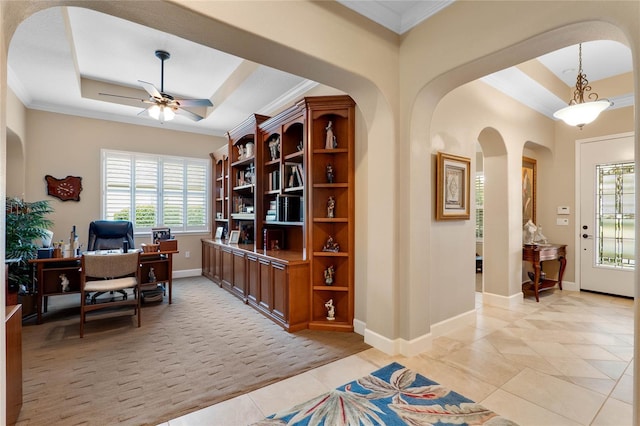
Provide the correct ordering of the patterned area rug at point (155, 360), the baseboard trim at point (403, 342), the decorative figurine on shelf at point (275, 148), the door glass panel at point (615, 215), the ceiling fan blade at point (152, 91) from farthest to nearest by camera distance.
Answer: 1. the door glass panel at point (615, 215)
2. the decorative figurine on shelf at point (275, 148)
3. the ceiling fan blade at point (152, 91)
4. the baseboard trim at point (403, 342)
5. the patterned area rug at point (155, 360)

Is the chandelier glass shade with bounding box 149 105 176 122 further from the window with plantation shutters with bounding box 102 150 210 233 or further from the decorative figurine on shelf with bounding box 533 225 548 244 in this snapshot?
the decorative figurine on shelf with bounding box 533 225 548 244

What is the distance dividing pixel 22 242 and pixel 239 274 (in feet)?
8.42

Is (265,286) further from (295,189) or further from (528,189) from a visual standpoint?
(528,189)

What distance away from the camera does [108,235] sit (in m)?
4.57

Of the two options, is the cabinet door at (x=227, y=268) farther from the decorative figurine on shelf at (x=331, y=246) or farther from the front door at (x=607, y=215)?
the front door at (x=607, y=215)

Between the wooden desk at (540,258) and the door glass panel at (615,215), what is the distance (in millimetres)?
461

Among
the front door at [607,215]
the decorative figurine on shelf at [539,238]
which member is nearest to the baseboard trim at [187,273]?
the decorative figurine on shelf at [539,238]

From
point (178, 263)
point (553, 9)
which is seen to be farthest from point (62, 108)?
point (553, 9)

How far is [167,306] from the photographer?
4211 millimetres

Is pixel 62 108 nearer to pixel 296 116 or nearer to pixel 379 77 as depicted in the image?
pixel 296 116

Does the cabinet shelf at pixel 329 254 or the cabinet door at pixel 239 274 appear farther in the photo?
the cabinet door at pixel 239 274

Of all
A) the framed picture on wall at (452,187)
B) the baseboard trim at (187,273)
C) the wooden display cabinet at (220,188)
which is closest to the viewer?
the framed picture on wall at (452,187)

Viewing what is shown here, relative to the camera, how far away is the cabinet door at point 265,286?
3.63m

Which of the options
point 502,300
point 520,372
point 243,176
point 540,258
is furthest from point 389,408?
point 243,176
